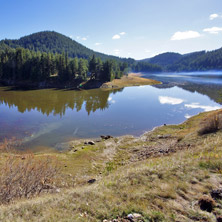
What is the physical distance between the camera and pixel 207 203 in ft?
22.8

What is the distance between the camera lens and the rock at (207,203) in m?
6.80

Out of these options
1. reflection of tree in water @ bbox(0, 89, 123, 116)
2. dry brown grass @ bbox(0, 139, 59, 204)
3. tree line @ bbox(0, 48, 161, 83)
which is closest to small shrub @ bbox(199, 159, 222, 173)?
dry brown grass @ bbox(0, 139, 59, 204)

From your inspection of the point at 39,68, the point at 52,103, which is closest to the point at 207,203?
the point at 52,103

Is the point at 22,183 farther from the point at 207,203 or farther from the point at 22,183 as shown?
the point at 207,203

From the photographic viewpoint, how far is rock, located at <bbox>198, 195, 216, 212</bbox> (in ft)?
22.3

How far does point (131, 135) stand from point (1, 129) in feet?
75.4

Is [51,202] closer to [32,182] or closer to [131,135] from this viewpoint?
[32,182]

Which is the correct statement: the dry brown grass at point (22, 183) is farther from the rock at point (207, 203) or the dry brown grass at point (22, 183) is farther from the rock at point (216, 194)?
the rock at point (216, 194)

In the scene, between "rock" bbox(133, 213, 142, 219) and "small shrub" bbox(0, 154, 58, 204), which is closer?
"rock" bbox(133, 213, 142, 219)

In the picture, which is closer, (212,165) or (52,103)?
(212,165)

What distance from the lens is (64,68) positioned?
289 ft

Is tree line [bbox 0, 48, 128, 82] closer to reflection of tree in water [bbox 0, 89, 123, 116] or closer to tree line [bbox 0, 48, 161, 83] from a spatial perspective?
tree line [bbox 0, 48, 161, 83]

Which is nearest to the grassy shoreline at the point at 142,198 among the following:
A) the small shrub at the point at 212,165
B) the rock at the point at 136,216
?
the small shrub at the point at 212,165

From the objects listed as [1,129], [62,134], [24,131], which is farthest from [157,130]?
[1,129]
